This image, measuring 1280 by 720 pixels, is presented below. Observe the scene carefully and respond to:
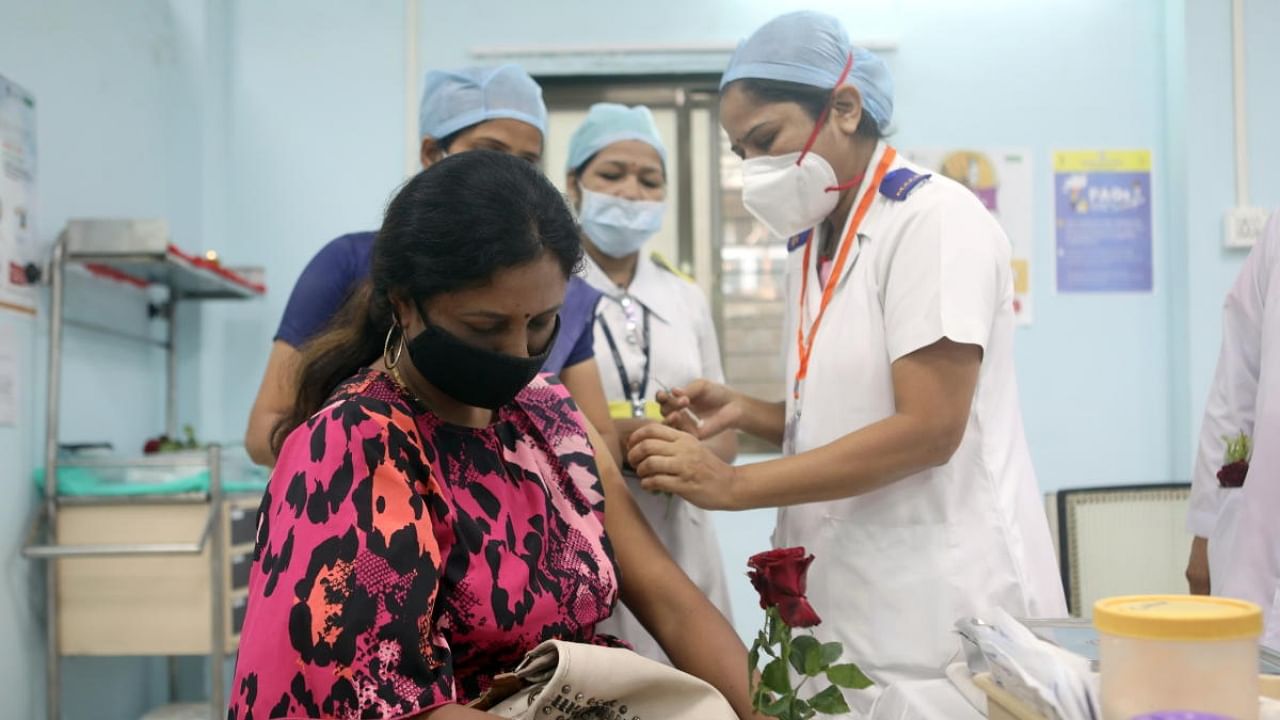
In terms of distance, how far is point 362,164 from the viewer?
12.6 feet

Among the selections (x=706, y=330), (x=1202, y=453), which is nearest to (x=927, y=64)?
(x=706, y=330)

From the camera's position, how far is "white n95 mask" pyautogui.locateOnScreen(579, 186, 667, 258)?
85.5 inches

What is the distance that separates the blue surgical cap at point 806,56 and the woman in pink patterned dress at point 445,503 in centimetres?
51

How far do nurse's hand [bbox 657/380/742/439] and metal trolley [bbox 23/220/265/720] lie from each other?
1.63m

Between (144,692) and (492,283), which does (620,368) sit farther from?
(144,692)

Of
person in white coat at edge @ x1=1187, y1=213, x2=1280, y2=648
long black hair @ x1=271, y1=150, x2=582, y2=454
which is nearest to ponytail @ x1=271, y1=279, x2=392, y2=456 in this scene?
long black hair @ x1=271, y1=150, x2=582, y2=454

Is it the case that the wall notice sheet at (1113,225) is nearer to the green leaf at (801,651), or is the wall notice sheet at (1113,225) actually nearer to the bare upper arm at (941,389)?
the bare upper arm at (941,389)

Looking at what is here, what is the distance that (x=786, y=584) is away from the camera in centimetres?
82

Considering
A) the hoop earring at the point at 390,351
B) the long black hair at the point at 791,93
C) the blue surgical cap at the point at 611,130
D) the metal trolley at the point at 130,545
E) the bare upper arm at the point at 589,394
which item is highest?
the blue surgical cap at the point at 611,130

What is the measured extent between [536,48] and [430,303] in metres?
2.89

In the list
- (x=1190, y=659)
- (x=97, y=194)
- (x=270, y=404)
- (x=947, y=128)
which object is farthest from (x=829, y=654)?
(x=947, y=128)

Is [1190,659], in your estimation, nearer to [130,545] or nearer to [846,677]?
[846,677]

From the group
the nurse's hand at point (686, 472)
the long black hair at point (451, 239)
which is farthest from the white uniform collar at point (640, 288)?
the long black hair at point (451, 239)

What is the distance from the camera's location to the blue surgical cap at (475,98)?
1764 millimetres
